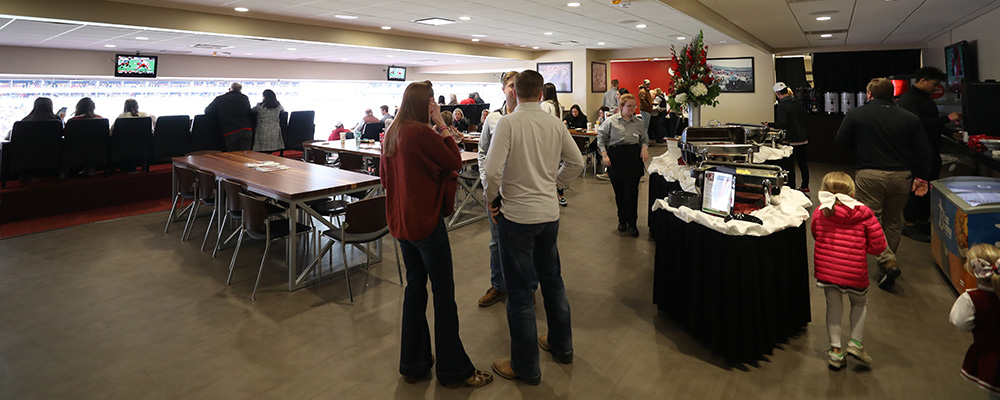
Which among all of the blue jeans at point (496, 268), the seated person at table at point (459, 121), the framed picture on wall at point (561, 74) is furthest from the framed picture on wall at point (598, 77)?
the blue jeans at point (496, 268)

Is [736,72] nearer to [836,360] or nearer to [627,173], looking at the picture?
[627,173]

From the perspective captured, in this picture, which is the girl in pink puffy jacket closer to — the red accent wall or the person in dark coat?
the person in dark coat

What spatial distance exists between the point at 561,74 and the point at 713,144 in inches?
425

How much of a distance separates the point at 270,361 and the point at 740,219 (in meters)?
2.61

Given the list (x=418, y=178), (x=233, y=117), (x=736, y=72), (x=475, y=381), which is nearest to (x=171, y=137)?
(x=233, y=117)

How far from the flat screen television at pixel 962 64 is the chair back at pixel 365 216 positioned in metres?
7.52

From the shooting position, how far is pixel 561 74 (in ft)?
46.6

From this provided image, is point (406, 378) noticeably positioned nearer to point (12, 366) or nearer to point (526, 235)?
point (526, 235)

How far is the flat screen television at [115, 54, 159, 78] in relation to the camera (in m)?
11.1

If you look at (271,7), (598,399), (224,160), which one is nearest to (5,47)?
(271,7)

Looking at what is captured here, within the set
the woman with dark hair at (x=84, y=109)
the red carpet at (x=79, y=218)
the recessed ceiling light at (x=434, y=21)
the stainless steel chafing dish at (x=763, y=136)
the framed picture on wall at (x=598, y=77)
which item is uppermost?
the framed picture on wall at (x=598, y=77)

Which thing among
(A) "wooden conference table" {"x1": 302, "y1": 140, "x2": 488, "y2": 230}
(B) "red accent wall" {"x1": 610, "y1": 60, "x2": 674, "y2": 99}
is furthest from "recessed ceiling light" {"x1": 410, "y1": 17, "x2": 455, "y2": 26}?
(B) "red accent wall" {"x1": 610, "y1": 60, "x2": 674, "y2": 99}

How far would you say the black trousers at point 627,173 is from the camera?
Answer: 5.20 metres

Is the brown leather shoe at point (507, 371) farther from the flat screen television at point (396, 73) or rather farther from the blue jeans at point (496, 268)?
the flat screen television at point (396, 73)
